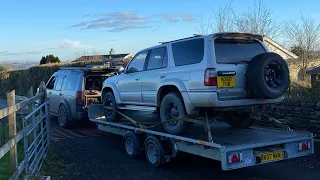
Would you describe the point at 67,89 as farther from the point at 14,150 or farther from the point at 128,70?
the point at 14,150

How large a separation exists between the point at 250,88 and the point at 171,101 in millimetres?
1558

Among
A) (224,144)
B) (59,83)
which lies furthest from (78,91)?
(224,144)

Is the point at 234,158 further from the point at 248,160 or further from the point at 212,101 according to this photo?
the point at 212,101

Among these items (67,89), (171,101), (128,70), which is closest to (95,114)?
(128,70)

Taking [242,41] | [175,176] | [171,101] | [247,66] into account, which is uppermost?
[242,41]

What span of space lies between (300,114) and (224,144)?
499 cm

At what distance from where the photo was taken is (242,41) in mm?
7000

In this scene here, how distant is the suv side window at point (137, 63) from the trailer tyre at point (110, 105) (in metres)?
1.10

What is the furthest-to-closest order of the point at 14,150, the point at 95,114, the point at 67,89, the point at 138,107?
1. the point at 67,89
2. the point at 95,114
3. the point at 138,107
4. the point at 14,150

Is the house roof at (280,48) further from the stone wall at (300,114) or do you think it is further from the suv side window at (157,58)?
the suv side window at (157,58)

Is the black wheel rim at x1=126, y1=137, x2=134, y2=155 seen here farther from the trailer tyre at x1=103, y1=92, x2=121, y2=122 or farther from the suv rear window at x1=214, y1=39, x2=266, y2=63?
the suv rear window at x1=214, y1=39, x2=266, y2=63

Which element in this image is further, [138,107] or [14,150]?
[138,107]

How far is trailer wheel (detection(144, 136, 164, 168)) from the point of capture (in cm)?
721

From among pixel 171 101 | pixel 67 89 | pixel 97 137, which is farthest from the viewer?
pixel 67 89
